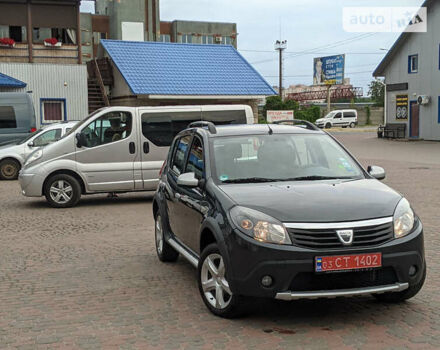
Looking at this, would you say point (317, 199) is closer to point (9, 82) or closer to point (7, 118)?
point (7, 118)

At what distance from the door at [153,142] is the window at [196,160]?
21.8ft

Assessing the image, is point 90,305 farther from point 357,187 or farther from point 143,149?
point 143,149

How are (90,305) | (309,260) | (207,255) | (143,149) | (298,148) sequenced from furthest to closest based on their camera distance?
(143,149)
(298,148)
(90,305)
(207,255)
(309,260)

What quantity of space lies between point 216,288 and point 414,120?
37.3 m

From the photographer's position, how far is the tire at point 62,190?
12.9m

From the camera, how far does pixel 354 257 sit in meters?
4.76

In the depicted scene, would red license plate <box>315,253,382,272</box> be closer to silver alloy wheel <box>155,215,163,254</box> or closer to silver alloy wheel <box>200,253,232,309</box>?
silver alloy wheel <box>200,253,232,309</box>

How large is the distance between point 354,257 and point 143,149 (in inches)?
350

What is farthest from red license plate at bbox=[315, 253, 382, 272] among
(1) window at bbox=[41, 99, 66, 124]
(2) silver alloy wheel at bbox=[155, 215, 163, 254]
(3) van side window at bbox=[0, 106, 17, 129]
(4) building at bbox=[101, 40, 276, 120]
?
(1) window at bbox=[41, 99, 66, 124]

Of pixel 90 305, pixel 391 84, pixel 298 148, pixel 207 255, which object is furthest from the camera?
pixel 391 84

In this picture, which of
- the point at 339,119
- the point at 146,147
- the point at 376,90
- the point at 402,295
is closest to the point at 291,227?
the point at 402,295

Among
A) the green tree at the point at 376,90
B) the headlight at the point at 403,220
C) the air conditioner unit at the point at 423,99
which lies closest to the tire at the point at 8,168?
the headlight at the point at 403,220

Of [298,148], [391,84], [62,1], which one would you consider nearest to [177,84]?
[62,1]

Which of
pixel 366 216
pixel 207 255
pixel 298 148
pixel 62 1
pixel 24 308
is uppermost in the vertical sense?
pixel 62 1
